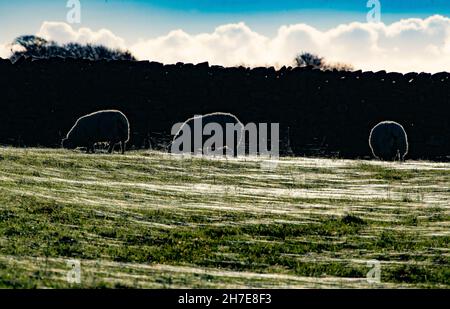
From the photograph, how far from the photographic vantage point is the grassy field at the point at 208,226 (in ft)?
30.2

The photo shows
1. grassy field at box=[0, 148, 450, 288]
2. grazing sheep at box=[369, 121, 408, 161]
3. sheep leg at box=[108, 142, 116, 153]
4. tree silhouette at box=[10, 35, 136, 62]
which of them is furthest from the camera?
tree silhouette at box=[10, 35, 136, 62]

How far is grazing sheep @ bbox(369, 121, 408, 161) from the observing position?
26734 millimetres

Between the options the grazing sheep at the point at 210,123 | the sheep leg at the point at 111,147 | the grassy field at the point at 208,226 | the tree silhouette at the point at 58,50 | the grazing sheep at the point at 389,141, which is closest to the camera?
the grassy field at the point at 208,226

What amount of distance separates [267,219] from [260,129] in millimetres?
17267

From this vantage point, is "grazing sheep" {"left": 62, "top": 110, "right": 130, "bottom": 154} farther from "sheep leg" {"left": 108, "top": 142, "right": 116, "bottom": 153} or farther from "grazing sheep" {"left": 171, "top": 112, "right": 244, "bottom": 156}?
"grazing sheep" {"left": 171, "top": 112, "right": 244, "bottom": 156}

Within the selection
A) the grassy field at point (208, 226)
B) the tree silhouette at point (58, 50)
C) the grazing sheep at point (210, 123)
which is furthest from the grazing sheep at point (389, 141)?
the tree silhouette at point (58, 50)

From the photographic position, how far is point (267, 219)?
13.6 meters

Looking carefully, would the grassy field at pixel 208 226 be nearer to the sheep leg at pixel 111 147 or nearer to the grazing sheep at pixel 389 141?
the sheep leg at pixel 111 147

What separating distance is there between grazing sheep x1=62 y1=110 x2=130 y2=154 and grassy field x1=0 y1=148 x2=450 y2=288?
10.1 feet

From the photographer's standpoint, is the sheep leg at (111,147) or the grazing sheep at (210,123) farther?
the grazing sheep at (210,123)

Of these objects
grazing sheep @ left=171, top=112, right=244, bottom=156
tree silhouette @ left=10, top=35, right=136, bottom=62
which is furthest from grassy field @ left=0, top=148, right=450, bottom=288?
tree silhouette @ left=10, top=35, right=136, bottom=62

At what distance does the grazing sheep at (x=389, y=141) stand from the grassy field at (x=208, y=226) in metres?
5.73
